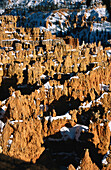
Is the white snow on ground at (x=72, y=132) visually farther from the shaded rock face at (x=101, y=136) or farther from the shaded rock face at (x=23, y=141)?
the shaded rock face at (x=23, y=141)

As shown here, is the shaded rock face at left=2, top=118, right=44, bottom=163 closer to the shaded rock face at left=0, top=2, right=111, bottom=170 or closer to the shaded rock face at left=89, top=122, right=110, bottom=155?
the shaded rock face at left=0, top=2, right=111, bottom=170

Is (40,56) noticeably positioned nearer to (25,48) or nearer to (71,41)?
(25,48)

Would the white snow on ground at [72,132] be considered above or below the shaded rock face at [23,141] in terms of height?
below

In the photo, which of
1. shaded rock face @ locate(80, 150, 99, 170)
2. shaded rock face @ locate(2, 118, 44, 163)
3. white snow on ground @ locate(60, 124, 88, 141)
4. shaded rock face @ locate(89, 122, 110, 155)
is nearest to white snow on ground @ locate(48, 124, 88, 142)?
white snow on ground @ locate(60, 124, 88, 141)

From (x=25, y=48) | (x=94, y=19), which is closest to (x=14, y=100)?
(x=25, y=48)

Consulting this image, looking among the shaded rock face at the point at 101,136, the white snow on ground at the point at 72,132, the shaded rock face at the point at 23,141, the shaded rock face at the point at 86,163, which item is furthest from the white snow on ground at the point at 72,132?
the shaded rock face at the point at 86,163

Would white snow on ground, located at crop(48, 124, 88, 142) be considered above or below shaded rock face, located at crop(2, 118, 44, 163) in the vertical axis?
below

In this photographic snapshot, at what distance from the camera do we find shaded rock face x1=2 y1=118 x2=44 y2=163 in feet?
98.5

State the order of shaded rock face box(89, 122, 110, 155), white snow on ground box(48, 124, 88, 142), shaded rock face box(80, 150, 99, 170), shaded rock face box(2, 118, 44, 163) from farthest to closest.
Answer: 1. white snow on ground box(48, 124, 88, 142)
2. shaded rock face box(89, 122, 110, 155)
3. shaded rock face box(2, 118, 44, 163)
4. shaded rock face box(80, 150, 99, 170)

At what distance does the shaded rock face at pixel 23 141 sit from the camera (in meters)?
30.0

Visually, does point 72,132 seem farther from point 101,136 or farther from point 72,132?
point 101,136

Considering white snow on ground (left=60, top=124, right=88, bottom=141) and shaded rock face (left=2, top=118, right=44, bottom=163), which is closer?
shaded rock face (left=2, top=118, right=44, bottom=163)

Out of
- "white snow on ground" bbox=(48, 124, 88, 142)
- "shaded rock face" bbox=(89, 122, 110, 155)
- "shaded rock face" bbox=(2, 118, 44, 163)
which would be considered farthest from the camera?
"white snow on ground" bbox=(48, 124, 88, 142)

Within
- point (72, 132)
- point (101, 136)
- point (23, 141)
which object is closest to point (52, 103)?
point (72, 132)
